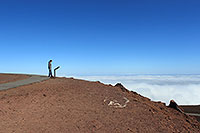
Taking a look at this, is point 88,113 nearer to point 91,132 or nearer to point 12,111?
point 91,132

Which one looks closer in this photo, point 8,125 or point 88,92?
point 8,125

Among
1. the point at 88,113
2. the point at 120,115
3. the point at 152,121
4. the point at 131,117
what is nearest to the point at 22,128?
the point at 88,113

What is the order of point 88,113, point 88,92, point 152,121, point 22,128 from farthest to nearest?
point 88,92 → point 152,121 → point 88,113 → point 22,128

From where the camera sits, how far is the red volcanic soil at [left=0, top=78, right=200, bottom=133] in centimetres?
594

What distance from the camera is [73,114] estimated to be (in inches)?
279

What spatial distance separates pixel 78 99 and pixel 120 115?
252 centimetres

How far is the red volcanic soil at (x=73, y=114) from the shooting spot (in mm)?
5941

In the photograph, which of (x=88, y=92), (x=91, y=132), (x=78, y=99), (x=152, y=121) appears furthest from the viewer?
(x=88, y=92)

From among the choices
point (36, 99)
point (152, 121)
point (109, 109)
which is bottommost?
point (152, 121)

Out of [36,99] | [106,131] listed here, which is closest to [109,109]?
[106,131]

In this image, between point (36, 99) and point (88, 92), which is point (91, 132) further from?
point (88, 92)

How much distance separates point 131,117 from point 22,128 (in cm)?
483

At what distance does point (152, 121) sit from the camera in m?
8.02

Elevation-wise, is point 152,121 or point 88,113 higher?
point 88,113
